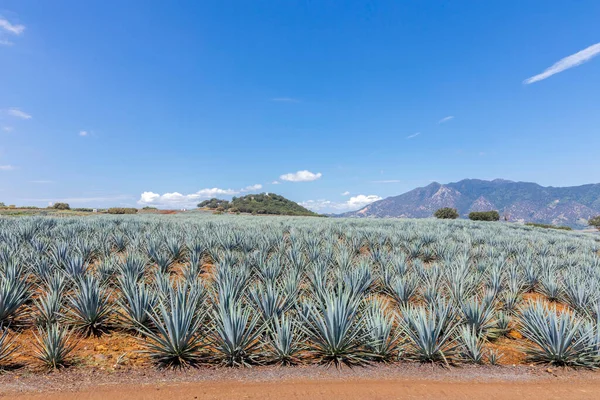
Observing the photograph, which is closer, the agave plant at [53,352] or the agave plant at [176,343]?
the agave plant at [53,352]

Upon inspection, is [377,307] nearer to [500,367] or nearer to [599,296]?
[500,367]

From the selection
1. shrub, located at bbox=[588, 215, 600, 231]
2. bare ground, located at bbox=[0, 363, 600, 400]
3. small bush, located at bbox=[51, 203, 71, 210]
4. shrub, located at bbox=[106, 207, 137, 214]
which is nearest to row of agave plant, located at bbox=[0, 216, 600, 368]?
bare ground, located at bbox=[0, 363, 600, 400]

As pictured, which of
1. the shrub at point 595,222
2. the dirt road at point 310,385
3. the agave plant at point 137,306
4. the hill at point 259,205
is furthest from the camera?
the hill at point 259,205

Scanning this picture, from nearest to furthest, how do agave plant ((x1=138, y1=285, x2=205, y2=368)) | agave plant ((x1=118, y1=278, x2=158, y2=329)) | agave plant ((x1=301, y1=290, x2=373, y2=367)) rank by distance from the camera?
agave plant ((x1=138, y1=285, x2=205, y2=368)) < agave plant ((x1=301, y1=290, x2=373, y2=367)) < agave plant ((x1=118, y1=278, x2=158, y2=329))

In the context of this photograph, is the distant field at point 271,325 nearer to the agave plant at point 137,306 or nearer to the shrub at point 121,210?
the agave plant at point 137,306

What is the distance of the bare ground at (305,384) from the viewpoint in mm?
2709

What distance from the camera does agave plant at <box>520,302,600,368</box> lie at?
3338 millimetres

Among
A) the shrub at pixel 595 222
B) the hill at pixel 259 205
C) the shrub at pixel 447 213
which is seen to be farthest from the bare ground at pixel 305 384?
the shrub at pixel 595 222

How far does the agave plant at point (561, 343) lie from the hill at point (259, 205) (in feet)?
180

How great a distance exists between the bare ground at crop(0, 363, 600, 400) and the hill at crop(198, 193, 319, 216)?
5527 cm

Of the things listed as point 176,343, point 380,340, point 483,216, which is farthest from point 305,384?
point 483,216

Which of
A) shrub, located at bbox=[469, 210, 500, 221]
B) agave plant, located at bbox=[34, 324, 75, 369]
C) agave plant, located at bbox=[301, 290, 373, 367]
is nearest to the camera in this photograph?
agave plant, located at bbox=[34, 324, 75, 369]

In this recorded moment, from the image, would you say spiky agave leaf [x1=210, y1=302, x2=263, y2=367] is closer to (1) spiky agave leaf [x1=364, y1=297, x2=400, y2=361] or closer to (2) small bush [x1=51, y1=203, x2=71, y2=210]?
(1) spiky agave leaf [x1=364, y1=297, x2=400, y2=361]

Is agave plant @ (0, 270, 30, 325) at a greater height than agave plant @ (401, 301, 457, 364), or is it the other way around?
agave plant @ (0, 270, 30, 325)
